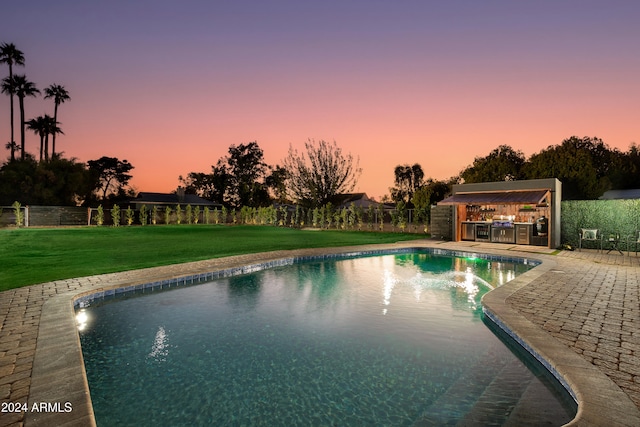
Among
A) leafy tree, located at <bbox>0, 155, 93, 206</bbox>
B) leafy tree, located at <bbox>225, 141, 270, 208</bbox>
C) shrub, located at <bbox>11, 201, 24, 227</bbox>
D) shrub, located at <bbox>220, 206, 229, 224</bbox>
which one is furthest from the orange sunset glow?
leafy tree, located at <bbox>225, 141, 270, 208</bbox>

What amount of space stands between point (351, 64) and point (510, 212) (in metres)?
11.3

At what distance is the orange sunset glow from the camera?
48.0 ft

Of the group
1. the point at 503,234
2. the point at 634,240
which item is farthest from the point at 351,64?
the point at 634,240

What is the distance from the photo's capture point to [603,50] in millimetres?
15289

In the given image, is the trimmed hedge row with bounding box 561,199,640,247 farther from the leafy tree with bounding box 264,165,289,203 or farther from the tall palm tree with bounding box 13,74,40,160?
the tall palm tree with bounding box 13,74,40,160

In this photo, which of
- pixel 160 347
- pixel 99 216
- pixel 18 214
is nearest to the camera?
pixel 160 347

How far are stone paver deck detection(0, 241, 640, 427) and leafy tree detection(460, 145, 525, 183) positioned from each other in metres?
34.2

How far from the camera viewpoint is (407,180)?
59844mm

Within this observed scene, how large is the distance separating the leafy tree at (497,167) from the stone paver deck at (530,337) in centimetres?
3423

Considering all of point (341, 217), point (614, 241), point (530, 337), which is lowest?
point (530, 337)

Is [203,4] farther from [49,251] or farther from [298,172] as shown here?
[298,172]

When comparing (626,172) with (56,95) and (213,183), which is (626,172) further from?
(56,95)

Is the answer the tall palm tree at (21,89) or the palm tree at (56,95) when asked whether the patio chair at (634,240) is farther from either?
the palm tree at (56,95)

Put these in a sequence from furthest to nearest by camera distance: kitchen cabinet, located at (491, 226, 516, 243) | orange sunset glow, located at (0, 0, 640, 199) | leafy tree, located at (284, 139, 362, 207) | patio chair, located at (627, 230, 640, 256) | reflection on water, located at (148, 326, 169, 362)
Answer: leafy tree, located at (284, 139, 362, 207), kitchen cabinet, located at (491, 226, 516, 243), orange sunset glow, located at (0, 0, 640, 199), patio chair, located at (627, 230, 640, 256), reflection on water, located at (148, 326, 169, 362)
